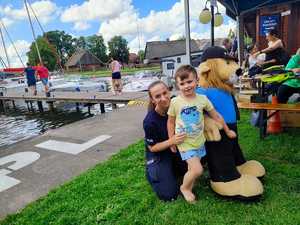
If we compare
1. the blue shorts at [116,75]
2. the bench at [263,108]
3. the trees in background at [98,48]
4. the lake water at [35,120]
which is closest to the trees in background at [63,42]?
the trees in background at [98,48]

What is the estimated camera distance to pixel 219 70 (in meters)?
2.99

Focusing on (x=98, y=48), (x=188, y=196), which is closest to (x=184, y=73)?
(x=188, y=196)

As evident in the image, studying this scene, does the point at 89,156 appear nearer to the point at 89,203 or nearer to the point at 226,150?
the point at 89,203

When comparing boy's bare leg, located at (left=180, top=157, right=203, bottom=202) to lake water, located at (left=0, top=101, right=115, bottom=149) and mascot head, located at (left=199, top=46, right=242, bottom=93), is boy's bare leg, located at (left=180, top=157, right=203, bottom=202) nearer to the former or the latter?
mascot head, located at (left=199, top=46, right=242, bottom=93)

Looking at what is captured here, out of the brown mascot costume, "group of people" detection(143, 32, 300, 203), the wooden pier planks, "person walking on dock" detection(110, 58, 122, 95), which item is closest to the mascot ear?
the brown mascot costume

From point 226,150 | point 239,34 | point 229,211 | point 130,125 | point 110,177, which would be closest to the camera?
point 229,211

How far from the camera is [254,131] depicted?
502cm

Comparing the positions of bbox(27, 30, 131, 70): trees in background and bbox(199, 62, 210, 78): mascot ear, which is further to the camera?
bbox(27, 30, 131, 70): trees in background

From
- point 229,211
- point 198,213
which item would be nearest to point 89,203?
point 198,213

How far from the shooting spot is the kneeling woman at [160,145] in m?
2.96

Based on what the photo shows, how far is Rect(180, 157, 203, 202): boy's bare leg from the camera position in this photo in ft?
9.02

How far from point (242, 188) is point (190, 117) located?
0.89 m

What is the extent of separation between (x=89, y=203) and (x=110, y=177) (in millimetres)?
665

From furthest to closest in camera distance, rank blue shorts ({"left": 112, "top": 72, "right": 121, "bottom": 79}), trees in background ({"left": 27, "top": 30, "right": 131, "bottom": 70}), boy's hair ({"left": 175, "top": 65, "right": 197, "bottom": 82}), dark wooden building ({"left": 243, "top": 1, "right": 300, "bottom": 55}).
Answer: trees in background ({"left": 27, "top": 30, "right": 131, "bottom": 70}) < blue shorts ({"left": 112, "top": 72, "right": 121, "bottom": 79}) < dark wooden building ({"left": 243, "top": 1, "right": 300, "bottom": 55}) < boy's hair ({"left": 175, "top": 65, "right": 197, "bottom": 82})
